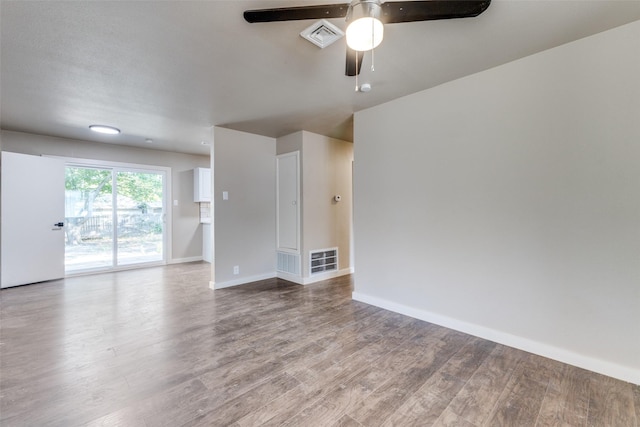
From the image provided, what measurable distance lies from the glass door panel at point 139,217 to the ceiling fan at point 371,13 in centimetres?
517

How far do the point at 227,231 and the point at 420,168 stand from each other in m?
2.84

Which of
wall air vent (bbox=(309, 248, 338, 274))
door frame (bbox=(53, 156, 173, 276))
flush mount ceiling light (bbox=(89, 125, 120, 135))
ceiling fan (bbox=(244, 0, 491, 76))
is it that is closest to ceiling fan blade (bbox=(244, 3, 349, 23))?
ceiling fan (bbox=(244, 0, 491, 76))

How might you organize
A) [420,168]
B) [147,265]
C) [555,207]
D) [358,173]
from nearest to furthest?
[555,207]
[420,168]
[358,173]
[147,265]

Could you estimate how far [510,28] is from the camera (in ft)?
6.05

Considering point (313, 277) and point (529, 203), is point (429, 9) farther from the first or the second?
point (313, 277)

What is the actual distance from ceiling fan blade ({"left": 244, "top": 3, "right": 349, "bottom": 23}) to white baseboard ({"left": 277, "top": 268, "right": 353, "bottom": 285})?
11.2ft

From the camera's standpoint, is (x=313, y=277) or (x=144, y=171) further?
(x=144, y=171)

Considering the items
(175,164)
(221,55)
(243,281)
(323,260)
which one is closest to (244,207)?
(243,281)

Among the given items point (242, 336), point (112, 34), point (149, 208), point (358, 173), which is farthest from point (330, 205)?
point (149, 208)

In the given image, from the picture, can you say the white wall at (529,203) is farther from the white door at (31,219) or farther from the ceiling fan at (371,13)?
the white door at (31,219)

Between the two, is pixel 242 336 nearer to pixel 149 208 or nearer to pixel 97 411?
pixel 97 411

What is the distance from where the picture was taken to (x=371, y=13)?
136cm

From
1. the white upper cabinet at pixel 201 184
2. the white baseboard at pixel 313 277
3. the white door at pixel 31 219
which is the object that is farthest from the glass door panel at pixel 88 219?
the white baseboard at pixel 313 277

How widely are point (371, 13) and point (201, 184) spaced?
543cm
